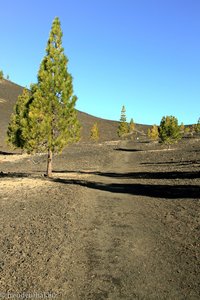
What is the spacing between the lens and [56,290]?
7062mm

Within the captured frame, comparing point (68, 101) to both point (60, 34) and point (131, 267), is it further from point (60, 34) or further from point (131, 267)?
point (131, 267)

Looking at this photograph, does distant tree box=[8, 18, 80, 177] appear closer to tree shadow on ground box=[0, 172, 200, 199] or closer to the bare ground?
tree shadow on ground box=[0, 172, 200, 199]

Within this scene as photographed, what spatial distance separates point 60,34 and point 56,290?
25860 millimetres

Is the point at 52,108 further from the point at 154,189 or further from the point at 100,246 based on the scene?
the point at 100,246

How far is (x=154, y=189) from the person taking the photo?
22.1 m

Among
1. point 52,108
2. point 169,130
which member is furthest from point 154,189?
point 169,130

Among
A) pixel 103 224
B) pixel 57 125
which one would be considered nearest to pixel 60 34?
pixel 57 125

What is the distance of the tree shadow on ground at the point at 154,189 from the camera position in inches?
763

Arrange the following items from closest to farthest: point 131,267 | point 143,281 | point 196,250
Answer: point 143,281 → point 131,267 → point 196,250

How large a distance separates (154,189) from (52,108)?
38.7ft

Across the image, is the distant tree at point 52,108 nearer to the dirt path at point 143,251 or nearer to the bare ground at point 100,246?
the bare ground at point 100,246

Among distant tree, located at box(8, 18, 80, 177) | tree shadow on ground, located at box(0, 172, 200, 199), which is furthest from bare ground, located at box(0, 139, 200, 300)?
distant tree, located at box(8, 18, 80, 177)

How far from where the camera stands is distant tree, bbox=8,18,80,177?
25.8m

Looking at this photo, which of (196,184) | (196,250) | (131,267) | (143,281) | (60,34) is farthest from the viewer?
(60,34)
